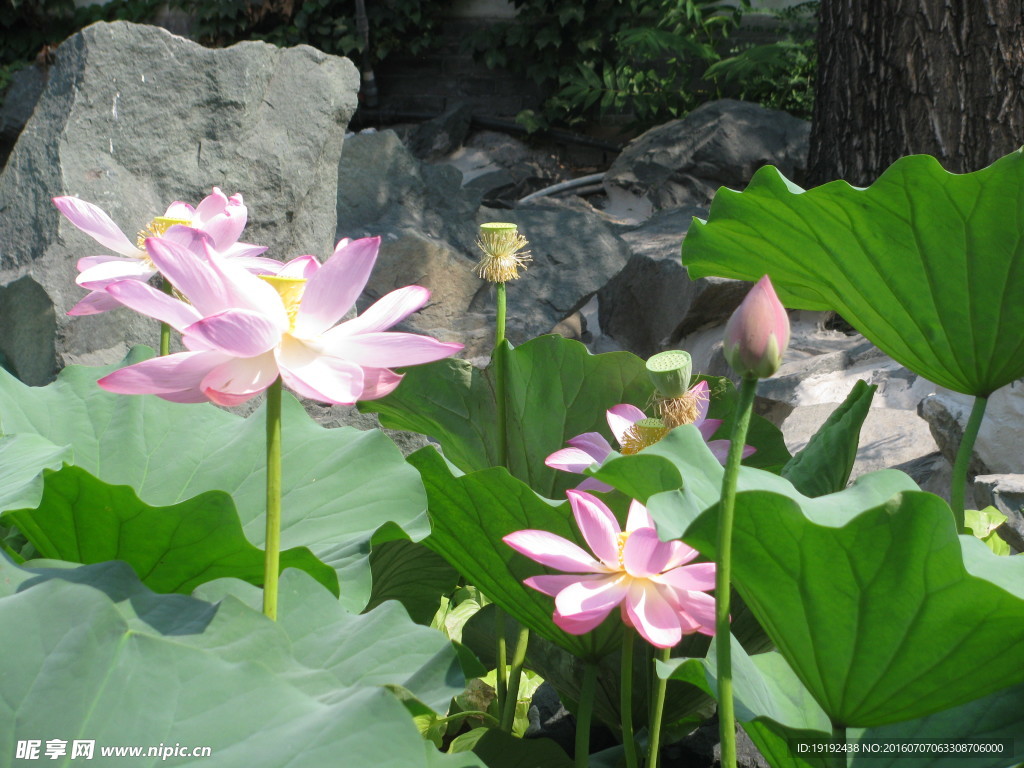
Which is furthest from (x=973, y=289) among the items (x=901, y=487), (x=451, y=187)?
(x=451, y=187)

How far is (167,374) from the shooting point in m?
0.55

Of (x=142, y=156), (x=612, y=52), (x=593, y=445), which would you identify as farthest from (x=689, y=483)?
(x=612, y=52)

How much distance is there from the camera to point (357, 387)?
56 centimetres

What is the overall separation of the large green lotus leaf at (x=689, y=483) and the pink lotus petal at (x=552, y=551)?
2.8 inches

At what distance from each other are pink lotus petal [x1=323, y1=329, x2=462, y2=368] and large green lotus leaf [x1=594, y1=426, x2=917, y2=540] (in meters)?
0.14

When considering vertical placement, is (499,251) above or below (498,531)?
above

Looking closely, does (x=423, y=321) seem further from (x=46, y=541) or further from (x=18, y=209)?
(x=46, y=541)

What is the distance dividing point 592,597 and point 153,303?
366 millimetres

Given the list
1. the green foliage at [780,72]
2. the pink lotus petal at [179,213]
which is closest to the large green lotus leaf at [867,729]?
the pink lotus petal at [179,213]

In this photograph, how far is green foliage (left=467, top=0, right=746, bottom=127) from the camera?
20.2 feet

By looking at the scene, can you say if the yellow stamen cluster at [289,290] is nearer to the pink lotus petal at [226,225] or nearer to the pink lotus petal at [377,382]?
the pink lotus petal at [377,382]

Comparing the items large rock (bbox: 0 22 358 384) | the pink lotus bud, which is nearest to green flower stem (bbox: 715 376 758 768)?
the pink lotus bud

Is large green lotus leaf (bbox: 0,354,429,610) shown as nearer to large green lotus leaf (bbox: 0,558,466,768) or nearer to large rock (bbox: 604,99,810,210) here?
large green lotus leaf (bbox: 0,558,466,768)

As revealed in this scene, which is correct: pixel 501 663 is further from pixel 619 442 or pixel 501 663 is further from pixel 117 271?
pixel 117 271
